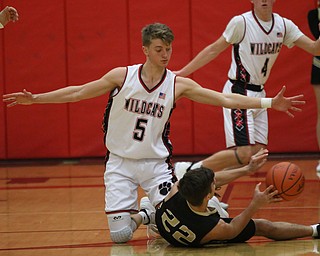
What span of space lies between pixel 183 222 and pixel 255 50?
2.88m

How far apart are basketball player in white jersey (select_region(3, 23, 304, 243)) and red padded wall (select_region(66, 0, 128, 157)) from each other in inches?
204

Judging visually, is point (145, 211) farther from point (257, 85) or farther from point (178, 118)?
point (178, 118)

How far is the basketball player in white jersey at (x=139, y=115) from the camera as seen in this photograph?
6.61 m

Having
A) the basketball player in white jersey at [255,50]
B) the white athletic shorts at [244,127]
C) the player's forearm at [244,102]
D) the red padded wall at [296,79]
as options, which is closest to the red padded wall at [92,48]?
the red padded wall at [296,79]

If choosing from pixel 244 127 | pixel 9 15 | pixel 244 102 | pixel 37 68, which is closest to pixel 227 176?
pixel 244 102

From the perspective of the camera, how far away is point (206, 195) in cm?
602

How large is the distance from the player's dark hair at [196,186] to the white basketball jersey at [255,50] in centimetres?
254

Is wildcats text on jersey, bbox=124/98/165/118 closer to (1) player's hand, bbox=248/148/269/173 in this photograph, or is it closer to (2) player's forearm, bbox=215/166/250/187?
(2) player's forearm, bbox=215/166/250/187

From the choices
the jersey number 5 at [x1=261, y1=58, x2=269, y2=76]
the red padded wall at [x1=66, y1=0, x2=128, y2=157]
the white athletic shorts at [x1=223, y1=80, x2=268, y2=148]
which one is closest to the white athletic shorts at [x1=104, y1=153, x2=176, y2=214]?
the white athletic shorts at [x1=223, y1=80, x2=268, y2=148]

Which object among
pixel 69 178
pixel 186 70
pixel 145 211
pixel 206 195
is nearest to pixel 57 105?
pixel 69 178

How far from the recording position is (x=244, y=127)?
812 centimetres

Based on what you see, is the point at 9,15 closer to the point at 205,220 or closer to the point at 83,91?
the point at 83,91

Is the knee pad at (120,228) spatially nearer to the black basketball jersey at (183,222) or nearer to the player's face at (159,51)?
the black basketball jersey at (183,222)

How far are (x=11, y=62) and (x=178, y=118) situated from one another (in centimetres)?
267
